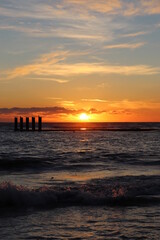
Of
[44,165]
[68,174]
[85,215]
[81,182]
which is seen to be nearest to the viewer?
[85,215]

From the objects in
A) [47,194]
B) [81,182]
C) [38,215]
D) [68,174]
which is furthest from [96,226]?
[68,174]

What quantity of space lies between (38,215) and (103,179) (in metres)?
7.61

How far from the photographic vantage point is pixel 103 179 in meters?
18.2

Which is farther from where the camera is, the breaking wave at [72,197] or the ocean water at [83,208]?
the breaking wave at [72,197]

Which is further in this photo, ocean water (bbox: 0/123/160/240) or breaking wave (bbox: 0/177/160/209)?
breaking wave (bbox: 0/177/160/209)

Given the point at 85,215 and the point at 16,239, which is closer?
the point at 16,239

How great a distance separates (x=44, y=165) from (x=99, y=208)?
47.3ft

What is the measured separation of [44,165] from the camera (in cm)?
2600

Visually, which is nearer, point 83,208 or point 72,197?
point 83,208

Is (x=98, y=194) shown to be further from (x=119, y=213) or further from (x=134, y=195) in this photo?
(x=119, y=213)

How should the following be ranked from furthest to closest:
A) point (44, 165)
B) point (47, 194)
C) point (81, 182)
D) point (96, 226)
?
point (44, 165), point (81, 182), point (47, 194), point (96, 226)

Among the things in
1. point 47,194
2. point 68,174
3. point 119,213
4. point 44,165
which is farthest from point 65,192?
point 44,165

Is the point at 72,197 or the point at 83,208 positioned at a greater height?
the point at 72,197

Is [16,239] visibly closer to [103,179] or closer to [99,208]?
[99,208]
